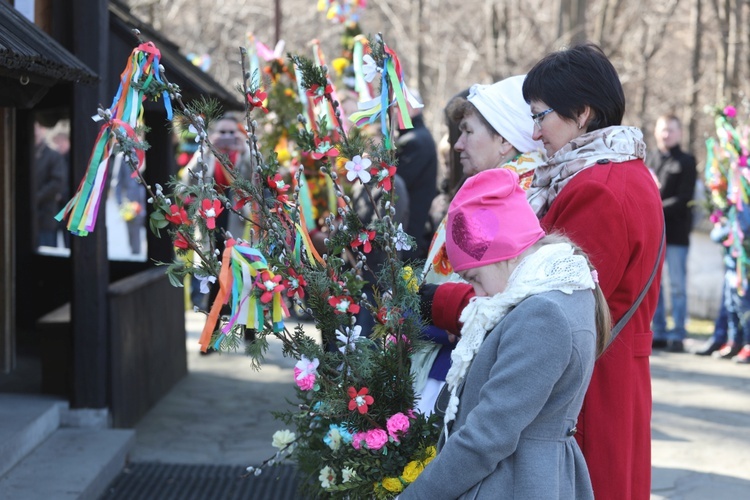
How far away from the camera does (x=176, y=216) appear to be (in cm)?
271

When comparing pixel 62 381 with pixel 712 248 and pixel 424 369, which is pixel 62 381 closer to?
pixel 424 369

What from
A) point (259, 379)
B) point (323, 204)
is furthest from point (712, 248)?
point (259, 379)

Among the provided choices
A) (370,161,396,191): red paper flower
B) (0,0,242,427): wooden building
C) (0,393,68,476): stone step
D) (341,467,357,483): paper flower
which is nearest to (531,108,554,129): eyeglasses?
(370,161,396,191): red paper flower

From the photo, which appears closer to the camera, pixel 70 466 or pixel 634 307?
pixel 634 307

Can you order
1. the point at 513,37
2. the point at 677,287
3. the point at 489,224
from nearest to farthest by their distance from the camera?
the point at 489,224
the point at 677,287
the point at 513,37

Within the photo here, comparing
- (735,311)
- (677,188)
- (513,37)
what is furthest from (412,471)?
(513,37)

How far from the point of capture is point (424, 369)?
314 cm

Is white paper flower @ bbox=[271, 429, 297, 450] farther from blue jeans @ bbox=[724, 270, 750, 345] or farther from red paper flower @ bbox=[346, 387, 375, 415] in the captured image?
blue jeans @ bbox=[724, 270, 750, 345]

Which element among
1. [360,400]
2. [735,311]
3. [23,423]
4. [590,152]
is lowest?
[23,423]

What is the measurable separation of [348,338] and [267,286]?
0.35 metres

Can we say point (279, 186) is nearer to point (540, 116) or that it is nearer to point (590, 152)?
point (540, 116)

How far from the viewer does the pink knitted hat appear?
2.32m

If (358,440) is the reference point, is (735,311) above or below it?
below

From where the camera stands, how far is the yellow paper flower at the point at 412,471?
2.76 meters
